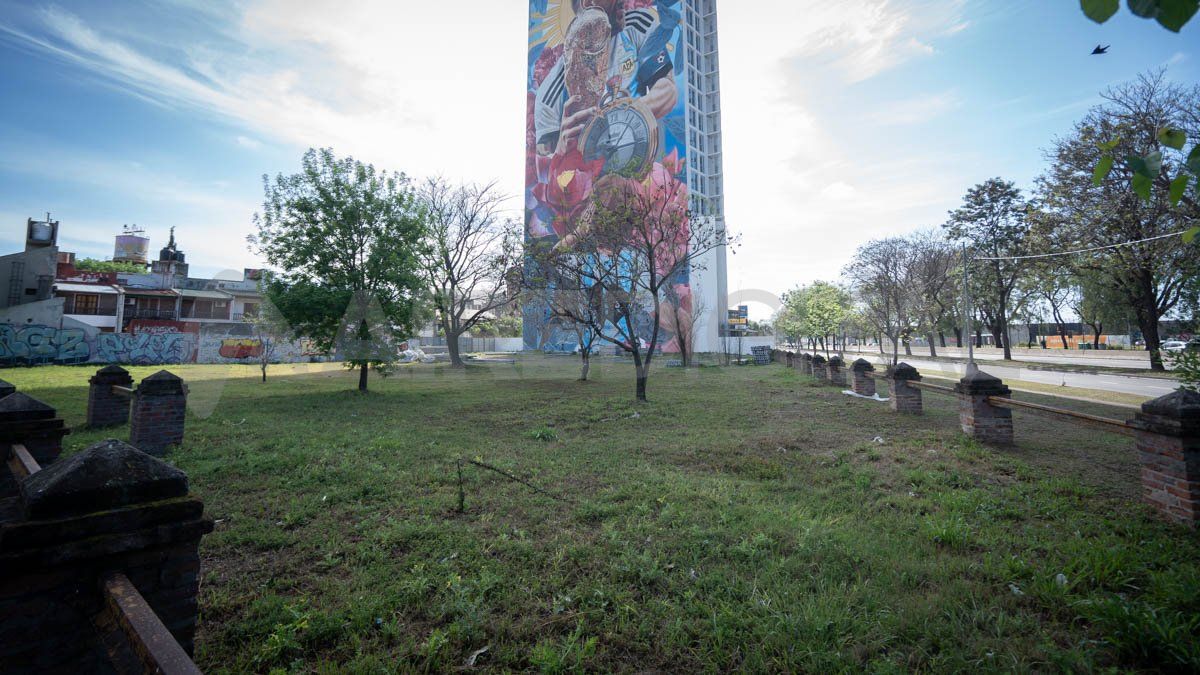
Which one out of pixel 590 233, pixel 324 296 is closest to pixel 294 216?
pixel 324 296

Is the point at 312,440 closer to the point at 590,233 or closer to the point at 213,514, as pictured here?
the point at 213,514

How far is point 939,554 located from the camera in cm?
363

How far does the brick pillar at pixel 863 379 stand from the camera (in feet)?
40.4

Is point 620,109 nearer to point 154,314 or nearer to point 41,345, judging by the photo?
point 154,314

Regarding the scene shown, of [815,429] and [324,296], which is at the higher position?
[324,296]

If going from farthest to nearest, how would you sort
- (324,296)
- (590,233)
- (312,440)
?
(590,233)
(324,296)
(312,440)

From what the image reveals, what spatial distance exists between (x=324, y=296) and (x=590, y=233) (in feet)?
26.7

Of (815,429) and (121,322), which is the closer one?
(815,429)

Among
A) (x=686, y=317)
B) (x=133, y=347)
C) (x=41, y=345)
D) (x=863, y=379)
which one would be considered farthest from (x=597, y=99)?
(x=41, y=345)

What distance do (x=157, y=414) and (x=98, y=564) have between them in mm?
6657

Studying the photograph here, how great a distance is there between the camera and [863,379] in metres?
12.5

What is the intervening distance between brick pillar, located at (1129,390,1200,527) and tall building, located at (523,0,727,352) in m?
35.8

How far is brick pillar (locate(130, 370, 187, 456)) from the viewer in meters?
6.70

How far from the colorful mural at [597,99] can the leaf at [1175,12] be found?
42621 millimetres
